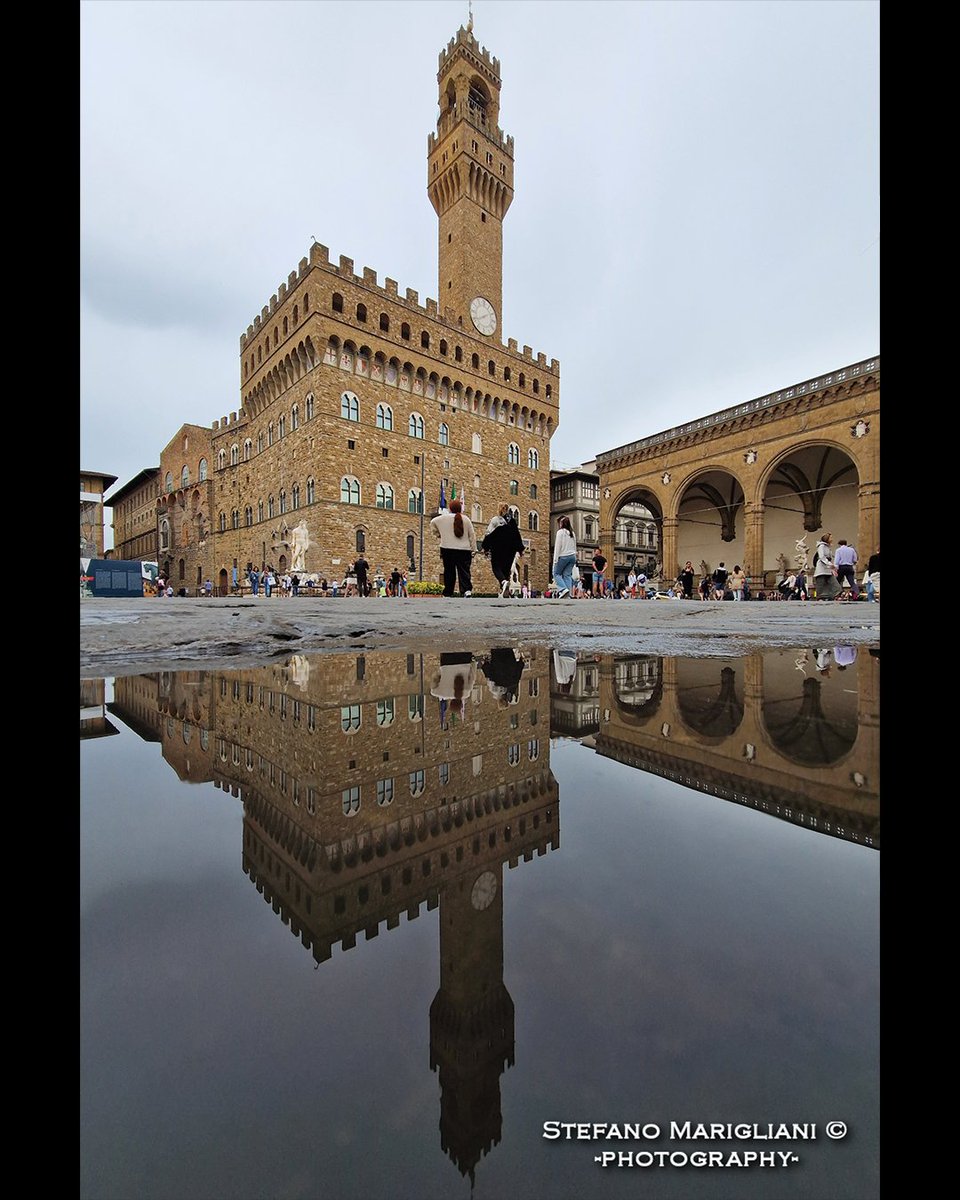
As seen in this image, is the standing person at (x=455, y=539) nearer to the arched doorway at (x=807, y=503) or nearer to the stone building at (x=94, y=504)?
the arched doorway at (x=807, y=503)

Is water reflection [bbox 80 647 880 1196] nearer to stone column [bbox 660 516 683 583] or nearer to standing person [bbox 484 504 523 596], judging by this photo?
standing person [bbox 484 504 523 596]

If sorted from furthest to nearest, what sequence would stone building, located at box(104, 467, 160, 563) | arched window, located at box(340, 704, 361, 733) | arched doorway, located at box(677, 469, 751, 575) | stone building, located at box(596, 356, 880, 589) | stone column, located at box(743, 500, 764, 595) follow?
stone building, located at box(104, 467, 160, 563) → arched doorway, located at box(677, 469, 751, 575) → stone column, located at box(743, 500, 764, 595) → stone building, located at box(596, 356, 880, 589) → arched window, located at box(340, 704, 361, 733)

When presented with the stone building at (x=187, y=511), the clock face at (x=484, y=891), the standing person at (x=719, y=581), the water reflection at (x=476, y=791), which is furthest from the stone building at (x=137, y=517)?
the clock face at (x=484, y=891)

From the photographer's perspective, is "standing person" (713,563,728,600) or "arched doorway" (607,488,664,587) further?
"arched doorway" (607,488,664,587)

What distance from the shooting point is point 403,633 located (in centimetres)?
470

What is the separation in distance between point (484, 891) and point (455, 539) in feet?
28.1

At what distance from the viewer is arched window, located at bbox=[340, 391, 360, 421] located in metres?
24.0

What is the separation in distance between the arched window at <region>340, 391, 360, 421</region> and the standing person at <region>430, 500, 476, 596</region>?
16.8 m

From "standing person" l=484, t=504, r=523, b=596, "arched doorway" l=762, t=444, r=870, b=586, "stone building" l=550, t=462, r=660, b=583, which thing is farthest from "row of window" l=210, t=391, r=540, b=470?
"standing person" l=484, t=504, r=523, b=596

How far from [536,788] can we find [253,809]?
54cm

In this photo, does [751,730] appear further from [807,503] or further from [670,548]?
[807,503]

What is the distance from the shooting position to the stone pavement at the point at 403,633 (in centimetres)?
323

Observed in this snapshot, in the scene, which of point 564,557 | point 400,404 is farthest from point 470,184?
point 564,557
